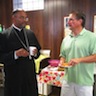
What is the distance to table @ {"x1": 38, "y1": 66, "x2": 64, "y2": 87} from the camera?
9.37ft

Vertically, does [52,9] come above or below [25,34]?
above

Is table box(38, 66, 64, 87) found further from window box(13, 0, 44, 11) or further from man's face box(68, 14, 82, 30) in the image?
window box(13, 0, 44, 11)

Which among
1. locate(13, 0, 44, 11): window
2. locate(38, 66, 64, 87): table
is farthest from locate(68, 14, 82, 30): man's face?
locate(13, 0, 44, 11): window

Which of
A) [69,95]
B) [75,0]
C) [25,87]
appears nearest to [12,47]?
[25,87]

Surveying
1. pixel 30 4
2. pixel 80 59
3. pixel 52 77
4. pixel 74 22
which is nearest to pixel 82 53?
pixel 80 59

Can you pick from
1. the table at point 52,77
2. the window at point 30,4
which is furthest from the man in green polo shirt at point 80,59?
the window at point 30,4

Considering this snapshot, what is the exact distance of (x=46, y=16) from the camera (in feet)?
11.9

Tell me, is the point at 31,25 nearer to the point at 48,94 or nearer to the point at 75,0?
the point at 75,0

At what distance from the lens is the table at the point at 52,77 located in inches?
112

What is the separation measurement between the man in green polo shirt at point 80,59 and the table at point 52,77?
0.91 metres

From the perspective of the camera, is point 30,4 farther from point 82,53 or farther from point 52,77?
point 82,53

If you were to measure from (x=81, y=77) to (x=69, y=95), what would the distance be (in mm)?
297

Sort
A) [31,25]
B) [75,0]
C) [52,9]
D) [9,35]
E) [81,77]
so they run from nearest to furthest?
[81,77], [9,35], [75,0], [52,9], [31,25]

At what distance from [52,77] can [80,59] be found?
130cm
